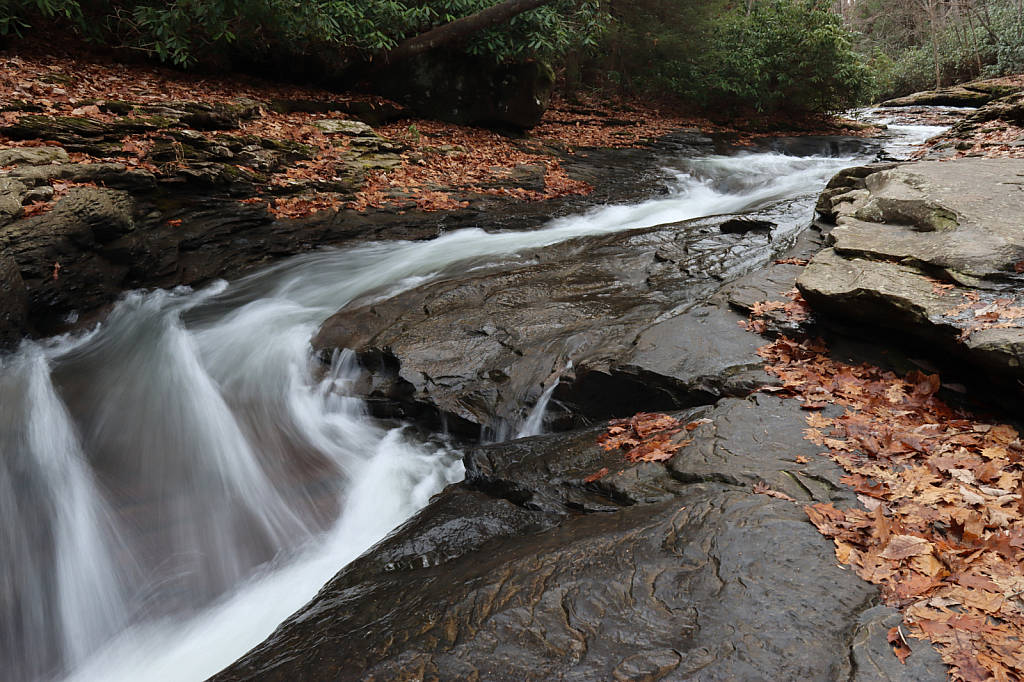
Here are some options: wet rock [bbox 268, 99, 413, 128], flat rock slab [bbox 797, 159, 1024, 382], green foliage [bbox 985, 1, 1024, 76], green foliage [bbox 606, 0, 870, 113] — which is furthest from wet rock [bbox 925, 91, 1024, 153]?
green foliage [bbox 985, 1, 1024, 76]

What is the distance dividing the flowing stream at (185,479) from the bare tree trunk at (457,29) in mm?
7360

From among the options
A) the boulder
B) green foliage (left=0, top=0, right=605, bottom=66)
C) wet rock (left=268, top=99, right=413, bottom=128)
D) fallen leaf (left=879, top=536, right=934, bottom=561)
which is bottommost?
fallen leaf (left=879, top=536, right=934, bottom=561)

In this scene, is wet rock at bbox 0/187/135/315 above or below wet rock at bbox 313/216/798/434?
above

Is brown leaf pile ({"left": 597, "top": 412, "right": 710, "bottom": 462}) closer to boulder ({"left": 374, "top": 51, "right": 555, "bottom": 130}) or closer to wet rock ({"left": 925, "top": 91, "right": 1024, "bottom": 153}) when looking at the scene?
wet rock ({"left": 925, "top": 91, "right": 1024, "bottom": 153})

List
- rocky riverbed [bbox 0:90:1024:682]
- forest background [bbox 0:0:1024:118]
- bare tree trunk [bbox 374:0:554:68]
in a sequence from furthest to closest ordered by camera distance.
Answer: bare tree trunk [bbox 374:0:554:68]
forest background [bbox 0:0:1024:118]
rocky riverbed [bbox 0:90:1024:682]

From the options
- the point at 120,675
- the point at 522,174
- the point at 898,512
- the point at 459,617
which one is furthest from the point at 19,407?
the point at 522,174

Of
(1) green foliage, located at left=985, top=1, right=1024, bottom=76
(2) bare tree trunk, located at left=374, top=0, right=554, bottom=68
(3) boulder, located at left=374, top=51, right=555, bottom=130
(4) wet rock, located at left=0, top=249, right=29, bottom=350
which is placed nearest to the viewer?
(4) wet rock, located at left=0, top=249, right=29, bottom=350

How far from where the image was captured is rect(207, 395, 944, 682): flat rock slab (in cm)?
221

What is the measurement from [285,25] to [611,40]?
11.8m

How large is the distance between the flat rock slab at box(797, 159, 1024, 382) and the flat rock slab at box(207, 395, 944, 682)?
101cm

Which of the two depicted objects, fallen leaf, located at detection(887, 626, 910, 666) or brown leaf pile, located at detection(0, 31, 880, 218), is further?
brown leaf pile, located at detection(0, 31, 880, 218)

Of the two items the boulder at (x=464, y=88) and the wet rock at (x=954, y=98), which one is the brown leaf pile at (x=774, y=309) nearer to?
the boulder at (x=464, y=88)

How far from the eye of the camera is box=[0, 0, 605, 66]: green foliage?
950cm

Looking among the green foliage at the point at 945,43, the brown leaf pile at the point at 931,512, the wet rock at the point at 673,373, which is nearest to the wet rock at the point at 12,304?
the wet rock at the point at 673,373
